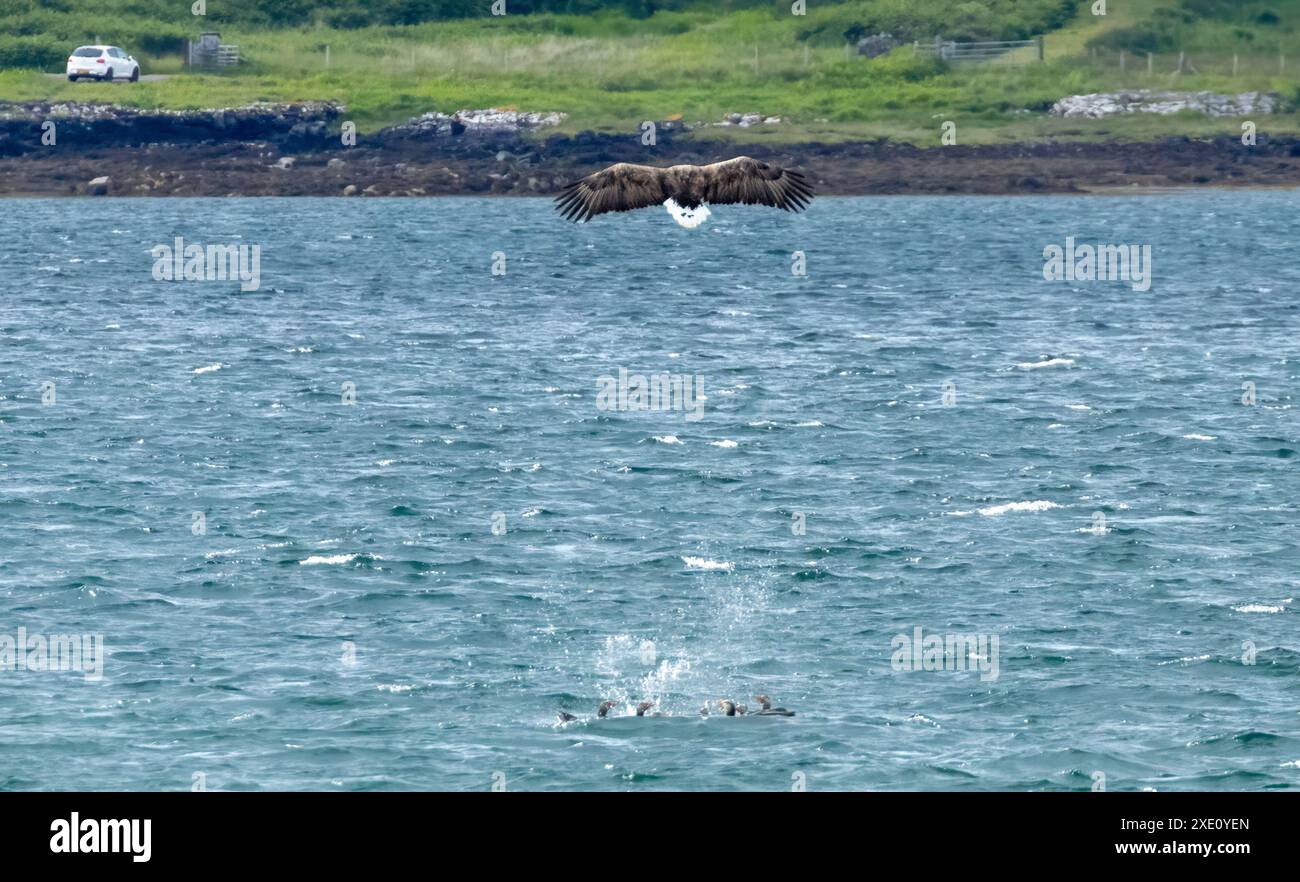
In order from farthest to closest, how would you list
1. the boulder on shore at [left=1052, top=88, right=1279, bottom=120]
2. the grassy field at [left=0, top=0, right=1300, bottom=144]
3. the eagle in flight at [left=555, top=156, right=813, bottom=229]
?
the boulder on shore at [left=1052, top=88, right=1279, bottom=120], the grassy field at [left=0, top=0, right=1300, bottom=144], the eagle in flight at [left=555, top=156, right=813, bottom=229]

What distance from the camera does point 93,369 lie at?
207 ft

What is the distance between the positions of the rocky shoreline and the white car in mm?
6246

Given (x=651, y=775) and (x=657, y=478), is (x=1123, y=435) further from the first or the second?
(x=651, y=775)

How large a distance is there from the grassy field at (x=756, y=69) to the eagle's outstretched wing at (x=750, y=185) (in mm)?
118768

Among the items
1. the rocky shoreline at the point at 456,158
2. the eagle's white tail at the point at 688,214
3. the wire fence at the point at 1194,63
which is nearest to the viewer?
the eagle's white tail at the point at 688,214

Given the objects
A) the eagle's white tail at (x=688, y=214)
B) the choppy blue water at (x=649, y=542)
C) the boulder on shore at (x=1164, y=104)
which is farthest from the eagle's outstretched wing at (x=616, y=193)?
the boulder on shore at (x=1164, y=104)

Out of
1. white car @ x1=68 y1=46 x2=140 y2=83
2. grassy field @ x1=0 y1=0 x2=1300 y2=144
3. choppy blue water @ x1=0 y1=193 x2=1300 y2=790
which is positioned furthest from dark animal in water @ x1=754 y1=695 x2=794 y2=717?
white car @ x1=68 y1=46 x2=140 y2=83

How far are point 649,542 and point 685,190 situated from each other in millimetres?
15743

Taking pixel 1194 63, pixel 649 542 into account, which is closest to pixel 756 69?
pixel 1194 63

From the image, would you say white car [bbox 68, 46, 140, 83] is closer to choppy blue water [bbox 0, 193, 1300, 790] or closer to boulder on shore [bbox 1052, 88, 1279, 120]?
boulder on shore [bbox 1052, 88, 1279, 120]

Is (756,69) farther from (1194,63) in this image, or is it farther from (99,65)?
(99,65)

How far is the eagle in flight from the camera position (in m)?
25.0

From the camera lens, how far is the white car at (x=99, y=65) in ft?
478

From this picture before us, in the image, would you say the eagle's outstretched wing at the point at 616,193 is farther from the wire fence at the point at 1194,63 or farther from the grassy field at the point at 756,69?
the wire fence at the point at 1194,63
